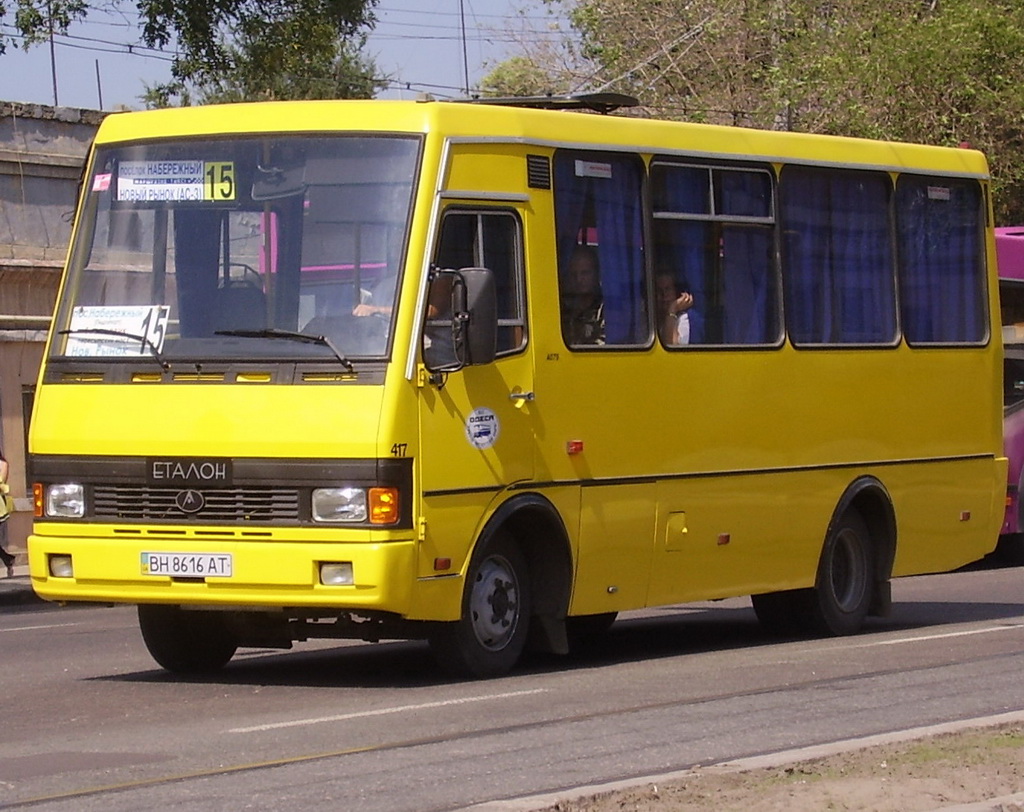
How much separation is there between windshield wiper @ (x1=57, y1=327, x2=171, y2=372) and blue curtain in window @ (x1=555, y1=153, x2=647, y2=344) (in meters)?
2.33

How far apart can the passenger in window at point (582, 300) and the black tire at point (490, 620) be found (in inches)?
49.1

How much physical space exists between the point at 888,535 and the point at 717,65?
24828 mm

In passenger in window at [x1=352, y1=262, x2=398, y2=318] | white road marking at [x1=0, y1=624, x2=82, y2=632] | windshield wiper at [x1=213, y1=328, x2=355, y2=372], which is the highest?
passenger in window at [x1=352, y1=262, x2=398, y2=318]

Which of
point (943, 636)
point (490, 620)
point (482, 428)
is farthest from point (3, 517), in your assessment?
point (482, 428)

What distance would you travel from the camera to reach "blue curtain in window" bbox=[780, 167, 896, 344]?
13938 mm

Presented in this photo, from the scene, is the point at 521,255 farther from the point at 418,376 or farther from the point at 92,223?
the point at 92,223

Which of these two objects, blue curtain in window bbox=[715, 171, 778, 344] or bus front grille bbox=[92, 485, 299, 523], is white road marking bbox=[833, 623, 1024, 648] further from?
bus front grille bbox=[92, 485, 299, 523]

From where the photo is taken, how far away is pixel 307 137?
1112 cm

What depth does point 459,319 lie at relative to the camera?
35.3 feet

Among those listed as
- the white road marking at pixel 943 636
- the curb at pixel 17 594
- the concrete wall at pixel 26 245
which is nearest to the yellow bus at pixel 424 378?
the white road marking at pixel 943 636

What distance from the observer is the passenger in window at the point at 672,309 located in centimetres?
1270

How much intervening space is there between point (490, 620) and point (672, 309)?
2.47 meters

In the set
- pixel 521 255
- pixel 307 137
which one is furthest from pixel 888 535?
pixel 307 137

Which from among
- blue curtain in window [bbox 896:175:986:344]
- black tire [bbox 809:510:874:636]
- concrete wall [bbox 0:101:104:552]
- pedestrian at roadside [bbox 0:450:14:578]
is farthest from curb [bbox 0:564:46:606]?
blue curtain in window [bbox 896:175:986:344]
